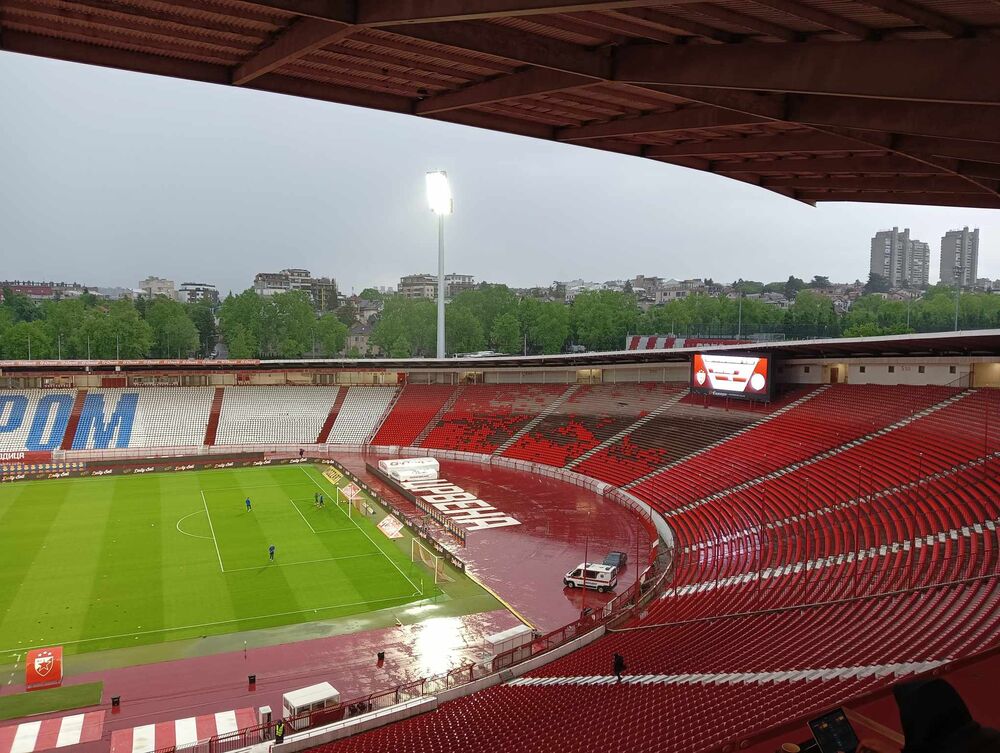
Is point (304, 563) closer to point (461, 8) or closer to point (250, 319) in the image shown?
point (461, 8)

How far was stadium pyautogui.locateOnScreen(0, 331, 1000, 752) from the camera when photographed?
1462cm

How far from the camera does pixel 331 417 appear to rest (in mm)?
56938

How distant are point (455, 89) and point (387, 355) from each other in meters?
83.1

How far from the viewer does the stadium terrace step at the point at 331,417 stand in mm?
54941

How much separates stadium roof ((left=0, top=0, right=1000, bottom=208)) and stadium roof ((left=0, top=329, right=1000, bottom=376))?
70.2 feet

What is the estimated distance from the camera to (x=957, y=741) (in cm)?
397

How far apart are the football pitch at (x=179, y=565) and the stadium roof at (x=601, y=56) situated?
1719 centimetres

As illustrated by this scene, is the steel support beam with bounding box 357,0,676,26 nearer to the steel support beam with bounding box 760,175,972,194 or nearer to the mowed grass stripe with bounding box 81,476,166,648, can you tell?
the steel support beam with bounding box 760,175,972,194

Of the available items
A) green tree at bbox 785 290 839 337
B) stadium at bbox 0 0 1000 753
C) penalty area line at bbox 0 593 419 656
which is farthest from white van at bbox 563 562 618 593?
green tree at bbox 785 290 839 337

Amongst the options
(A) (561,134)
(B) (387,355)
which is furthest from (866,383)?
(B) (387,355)

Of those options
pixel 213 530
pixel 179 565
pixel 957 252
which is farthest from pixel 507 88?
pixel 957 252

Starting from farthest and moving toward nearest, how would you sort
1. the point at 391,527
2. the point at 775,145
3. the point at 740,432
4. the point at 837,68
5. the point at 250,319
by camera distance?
the point at 250,319, the point at 740,432, the point at 391,527, the point at 775,145, the point at 837,68

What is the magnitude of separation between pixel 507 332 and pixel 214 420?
150 ft

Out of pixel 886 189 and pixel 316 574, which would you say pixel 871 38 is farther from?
pixel 316 574
